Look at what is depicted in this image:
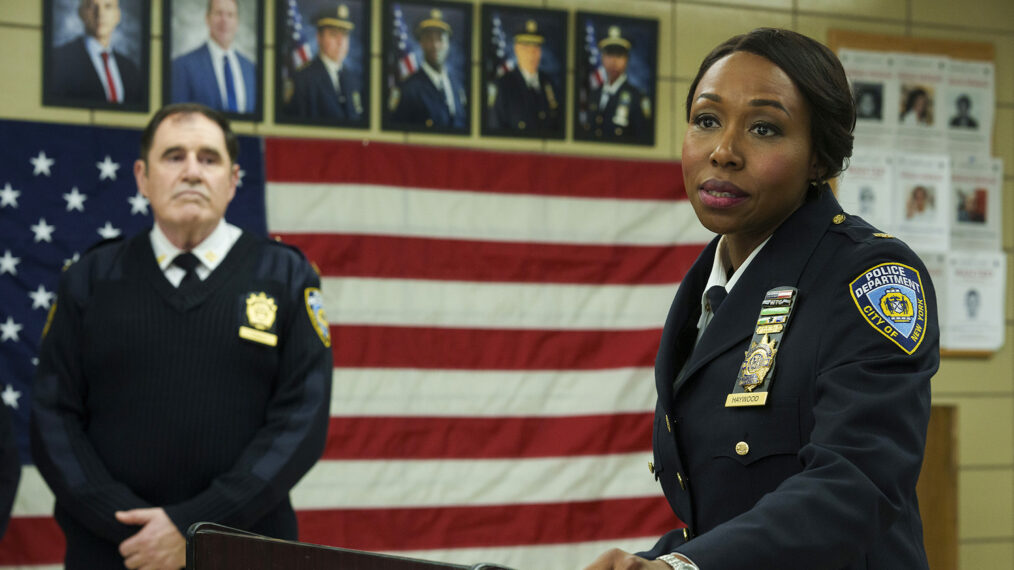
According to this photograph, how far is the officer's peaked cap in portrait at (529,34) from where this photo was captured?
147 inches

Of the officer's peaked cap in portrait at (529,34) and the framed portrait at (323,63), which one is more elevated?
the officer's peaked cap in portrait at (529,34)

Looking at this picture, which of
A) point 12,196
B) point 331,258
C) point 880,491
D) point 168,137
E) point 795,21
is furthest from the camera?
point 795,21

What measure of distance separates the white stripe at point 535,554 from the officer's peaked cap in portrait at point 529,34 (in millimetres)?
1874

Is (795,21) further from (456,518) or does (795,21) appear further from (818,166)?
(818,166)

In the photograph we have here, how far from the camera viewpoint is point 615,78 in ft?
12.5

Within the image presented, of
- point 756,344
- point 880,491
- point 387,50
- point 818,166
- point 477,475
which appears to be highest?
point 387,50

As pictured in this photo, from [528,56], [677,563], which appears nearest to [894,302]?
[677,563]

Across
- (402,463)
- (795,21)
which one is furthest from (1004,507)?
(402,463)

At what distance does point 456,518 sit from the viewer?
354 centimetres

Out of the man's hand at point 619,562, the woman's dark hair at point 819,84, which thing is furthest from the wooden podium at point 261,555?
the woman's dark hair at point 819,84

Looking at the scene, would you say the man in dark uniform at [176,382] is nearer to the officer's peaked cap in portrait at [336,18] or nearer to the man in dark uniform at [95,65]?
the man in dark uniform at [95,65]

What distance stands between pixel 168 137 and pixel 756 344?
1.75 metres

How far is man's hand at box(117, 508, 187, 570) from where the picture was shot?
80.3 inches

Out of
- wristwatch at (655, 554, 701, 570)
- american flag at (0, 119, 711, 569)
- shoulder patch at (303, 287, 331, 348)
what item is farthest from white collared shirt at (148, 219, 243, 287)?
wristwatch at (655, 554, 701, 570)
